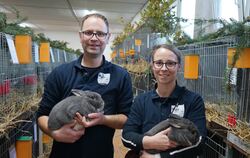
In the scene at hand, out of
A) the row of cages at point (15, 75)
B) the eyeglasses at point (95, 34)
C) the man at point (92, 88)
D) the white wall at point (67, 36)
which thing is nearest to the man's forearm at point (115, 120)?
the man at point (92, 88)

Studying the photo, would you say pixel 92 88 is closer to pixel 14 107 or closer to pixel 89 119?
pixel 89 119

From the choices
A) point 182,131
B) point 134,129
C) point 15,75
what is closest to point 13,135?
point 15,75

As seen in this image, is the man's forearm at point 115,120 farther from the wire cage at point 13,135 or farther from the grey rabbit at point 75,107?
the wire cage at point 13,135

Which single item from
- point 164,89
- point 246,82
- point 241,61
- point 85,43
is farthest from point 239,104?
point 85,43

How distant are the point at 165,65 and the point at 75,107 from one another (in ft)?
1.41

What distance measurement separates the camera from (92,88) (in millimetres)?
1345

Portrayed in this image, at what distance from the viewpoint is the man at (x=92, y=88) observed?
1309 mm

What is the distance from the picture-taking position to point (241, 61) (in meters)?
1.30

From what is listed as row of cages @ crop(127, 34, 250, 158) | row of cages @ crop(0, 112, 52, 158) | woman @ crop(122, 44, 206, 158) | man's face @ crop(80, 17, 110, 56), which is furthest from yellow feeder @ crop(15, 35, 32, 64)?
row of cages @ crop(127, 34, 250, 158)

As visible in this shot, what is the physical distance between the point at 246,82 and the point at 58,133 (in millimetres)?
898

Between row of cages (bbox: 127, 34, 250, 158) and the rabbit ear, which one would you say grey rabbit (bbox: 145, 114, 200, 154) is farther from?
the rabbit ear

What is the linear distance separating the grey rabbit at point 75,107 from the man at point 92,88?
8 cm

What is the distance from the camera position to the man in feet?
4.29

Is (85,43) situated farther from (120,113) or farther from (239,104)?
(239,104)
